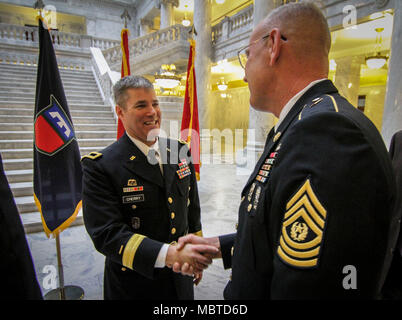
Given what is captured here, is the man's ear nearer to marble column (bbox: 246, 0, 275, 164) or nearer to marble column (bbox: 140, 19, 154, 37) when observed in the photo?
marble column (bbox: 246, 0, 275, 164)

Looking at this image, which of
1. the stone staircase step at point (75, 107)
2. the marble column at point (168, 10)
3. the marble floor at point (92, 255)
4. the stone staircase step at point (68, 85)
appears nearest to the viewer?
the marble floor at point (92, 255)

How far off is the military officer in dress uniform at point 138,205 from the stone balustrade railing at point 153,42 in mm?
10176

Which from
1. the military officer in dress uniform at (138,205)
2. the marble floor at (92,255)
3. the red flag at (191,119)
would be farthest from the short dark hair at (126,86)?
the red flag at (191,119)

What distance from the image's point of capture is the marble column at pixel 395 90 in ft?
13.0

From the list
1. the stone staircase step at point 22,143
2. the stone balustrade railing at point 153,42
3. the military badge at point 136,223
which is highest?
the stone balustrade railing at point 153,42

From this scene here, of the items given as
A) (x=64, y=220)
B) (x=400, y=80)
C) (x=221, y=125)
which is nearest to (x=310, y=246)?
(x=64, y=220)

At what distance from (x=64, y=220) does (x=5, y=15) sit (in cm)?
2196

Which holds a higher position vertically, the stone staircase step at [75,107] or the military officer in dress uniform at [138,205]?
the stone staircase step at [75,107]

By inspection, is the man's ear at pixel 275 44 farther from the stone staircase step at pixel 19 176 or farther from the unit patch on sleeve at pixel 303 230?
the stone staircase step at pixel 19 176

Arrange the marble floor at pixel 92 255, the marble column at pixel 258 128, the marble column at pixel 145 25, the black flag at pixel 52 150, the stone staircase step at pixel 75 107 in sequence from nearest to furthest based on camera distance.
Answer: the black flag at pixel 52 150 → the marble floor at pixel 92 255 → the stone staircase step at pixel 75 107 → the marble column at pixel 258 128 → the marble column at pixel 145 25

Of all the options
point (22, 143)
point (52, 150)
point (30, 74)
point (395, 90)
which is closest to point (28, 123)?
point (22, 143)

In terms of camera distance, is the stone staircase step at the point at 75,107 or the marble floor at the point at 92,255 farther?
the stone staircase step at the point at 75,107

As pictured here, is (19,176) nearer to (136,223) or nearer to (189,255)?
(136,223)

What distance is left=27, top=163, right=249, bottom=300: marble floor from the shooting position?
2475mm
